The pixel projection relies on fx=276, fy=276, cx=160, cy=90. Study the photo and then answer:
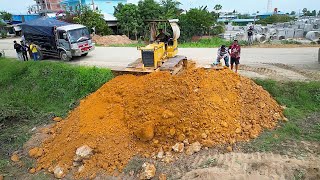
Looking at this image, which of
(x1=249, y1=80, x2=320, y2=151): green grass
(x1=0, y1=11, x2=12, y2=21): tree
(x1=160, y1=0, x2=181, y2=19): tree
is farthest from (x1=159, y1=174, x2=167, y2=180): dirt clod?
(x1=0, y1=11, x2=12, y2=21): tree

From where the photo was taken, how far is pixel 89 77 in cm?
1281

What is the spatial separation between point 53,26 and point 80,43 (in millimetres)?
1959

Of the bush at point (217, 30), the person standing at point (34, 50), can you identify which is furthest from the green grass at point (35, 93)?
the bush at point (217, 30)

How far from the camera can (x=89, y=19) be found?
2883 centimetres

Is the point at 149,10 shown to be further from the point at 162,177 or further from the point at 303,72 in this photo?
the point at 162,177

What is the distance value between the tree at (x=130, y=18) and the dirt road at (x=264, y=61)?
467 inches

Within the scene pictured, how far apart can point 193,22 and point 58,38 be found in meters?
16.8

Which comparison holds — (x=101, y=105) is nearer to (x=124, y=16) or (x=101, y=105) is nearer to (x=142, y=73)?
(x=142, y=73)

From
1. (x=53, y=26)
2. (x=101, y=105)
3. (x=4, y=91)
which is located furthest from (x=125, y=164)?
(x=53, y=26)

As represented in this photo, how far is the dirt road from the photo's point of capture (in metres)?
12.0

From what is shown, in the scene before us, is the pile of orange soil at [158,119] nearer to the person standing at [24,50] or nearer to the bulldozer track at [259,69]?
the bulldozer track at [259,69]

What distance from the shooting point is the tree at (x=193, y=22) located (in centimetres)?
2964

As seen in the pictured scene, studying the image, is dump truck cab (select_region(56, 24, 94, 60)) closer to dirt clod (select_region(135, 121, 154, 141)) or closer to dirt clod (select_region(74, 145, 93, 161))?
dirt clod (select_region(74, 145, 93, 161))

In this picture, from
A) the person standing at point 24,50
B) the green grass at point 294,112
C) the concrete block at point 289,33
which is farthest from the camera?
the concrete block at point 289,33
